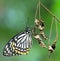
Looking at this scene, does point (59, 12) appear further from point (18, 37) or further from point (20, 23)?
Result: point (20, 23)

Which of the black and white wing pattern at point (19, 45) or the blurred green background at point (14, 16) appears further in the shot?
Result: the blurred green background at point (14, 16)

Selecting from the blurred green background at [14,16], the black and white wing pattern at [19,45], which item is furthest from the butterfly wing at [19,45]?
the blurred green background at [14,16]

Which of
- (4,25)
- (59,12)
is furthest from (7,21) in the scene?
(59,12)

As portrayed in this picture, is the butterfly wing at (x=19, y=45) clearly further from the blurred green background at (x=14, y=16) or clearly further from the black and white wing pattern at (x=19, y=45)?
the blurred green background at (x=14, y=16)

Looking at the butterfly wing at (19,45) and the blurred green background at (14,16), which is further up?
the blurred green background at (14,16)

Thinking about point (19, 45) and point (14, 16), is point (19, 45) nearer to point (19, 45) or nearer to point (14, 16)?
point (19, 45)

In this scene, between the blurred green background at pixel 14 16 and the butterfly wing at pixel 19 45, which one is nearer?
the butterfly wing at pixel 19 45

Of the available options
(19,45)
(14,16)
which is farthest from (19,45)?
(14,16)
